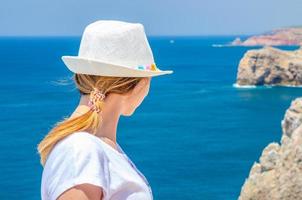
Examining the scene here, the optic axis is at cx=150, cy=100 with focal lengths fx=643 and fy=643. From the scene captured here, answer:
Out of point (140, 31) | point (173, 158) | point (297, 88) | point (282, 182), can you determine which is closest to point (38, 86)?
point (297, 88)

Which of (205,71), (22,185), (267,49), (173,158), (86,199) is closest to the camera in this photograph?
(86,199)

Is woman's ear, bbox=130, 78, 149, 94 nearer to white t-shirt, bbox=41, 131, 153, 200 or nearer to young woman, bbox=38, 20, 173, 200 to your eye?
young woman, bbox=38, 20, 173, 200

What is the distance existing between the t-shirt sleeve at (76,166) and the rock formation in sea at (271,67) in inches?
2800

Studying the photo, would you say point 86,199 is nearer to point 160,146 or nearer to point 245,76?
point 160,146

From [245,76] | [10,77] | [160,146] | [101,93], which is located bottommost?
[10,77]

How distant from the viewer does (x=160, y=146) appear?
135ft

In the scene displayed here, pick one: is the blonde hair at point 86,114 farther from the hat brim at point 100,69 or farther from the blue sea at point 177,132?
the blue sea at point 177,132

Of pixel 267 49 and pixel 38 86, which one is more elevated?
pixel 267 49

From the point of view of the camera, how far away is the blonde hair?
2289mm

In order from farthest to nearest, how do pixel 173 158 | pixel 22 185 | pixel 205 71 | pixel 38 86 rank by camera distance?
pixel 205 71 < pixel 38 86 < pixel 173 158 < pixel 22 185

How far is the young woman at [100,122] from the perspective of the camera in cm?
217

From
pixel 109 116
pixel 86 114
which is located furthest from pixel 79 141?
pixel 109 116

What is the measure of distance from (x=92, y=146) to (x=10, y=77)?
3746 inches

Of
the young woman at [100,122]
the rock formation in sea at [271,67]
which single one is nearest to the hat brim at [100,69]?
the young woman at [100,122]
